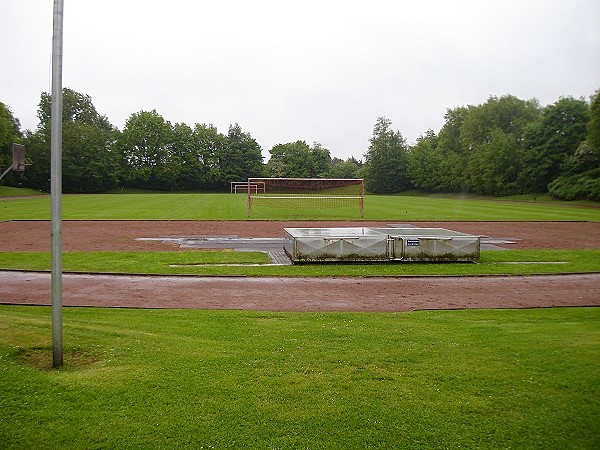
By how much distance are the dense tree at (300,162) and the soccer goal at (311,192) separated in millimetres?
46301

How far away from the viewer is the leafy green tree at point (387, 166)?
331 ft

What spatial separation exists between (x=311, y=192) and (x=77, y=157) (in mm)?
56293

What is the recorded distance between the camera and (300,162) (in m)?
99.2

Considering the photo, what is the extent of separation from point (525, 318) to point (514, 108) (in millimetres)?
85614

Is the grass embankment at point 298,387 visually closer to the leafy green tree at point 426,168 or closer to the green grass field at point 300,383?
the green grass field at point 300,383

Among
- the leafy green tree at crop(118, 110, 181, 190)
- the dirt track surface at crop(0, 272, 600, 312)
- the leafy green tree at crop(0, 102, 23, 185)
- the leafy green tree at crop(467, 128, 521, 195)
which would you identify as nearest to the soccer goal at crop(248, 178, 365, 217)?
the dirt track surface at crop(0, 272, 600, 312)

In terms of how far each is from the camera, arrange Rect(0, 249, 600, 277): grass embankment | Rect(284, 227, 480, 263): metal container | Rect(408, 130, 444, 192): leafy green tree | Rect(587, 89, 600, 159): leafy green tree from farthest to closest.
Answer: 1. Rect(408, 130, 444, 192): leafy green tree
2. Rect(587, 89, 600, 159): leafy green tree
3. Rect(284, 227, 480, 263): metal container
4. Rect(0, 249, 600, 277): grass embankment

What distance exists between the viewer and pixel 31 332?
7.57 m

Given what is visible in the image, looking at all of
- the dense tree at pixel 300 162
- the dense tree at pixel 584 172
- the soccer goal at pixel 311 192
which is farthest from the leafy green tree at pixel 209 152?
the dense tree at pixel 584 172

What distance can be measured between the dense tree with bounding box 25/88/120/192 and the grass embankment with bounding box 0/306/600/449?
77.5m

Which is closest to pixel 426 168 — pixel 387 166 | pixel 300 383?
pixel 387 166

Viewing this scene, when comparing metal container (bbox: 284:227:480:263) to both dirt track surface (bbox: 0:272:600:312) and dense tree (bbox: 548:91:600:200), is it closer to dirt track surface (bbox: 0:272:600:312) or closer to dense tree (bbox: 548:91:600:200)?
dirt track surface (bbox: 0:272:600:312)

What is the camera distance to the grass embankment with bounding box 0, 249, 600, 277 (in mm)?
15875

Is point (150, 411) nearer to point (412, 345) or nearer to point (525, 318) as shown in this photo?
point (412, 345)
